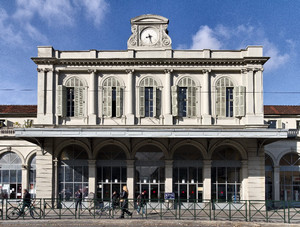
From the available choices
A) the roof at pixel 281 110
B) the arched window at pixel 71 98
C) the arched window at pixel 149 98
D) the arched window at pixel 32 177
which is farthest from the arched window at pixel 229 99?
the arched window at pixel 32 177

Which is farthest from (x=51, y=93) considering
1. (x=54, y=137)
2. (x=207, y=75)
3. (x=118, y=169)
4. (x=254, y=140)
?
(x=254, y=140)

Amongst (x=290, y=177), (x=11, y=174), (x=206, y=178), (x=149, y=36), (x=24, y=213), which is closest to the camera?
(x=24, y=213)

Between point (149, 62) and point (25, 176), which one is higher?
point (149, 62)

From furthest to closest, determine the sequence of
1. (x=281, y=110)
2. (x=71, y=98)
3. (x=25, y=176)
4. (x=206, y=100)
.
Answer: (x=281, y=110)
(x=25, y=176)
(x=71, y=98)
(x=206, y=100)

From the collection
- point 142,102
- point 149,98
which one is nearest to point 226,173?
point 149,98

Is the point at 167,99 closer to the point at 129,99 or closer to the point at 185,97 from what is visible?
the point at 185,97

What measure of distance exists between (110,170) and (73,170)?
250 cm

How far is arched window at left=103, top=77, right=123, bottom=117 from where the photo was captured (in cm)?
2195

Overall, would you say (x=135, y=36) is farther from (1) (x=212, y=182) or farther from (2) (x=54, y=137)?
(1) (x=212, y=182)

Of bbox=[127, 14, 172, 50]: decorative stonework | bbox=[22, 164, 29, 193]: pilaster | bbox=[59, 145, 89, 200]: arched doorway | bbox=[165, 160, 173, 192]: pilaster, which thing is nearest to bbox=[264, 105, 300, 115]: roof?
bbox=[165, 160, 173, 192]: pilaster

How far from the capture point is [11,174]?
87.5 feet

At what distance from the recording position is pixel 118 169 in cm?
2173

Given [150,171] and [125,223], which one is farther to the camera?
[150,171]

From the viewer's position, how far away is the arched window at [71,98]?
2180 centimetres
